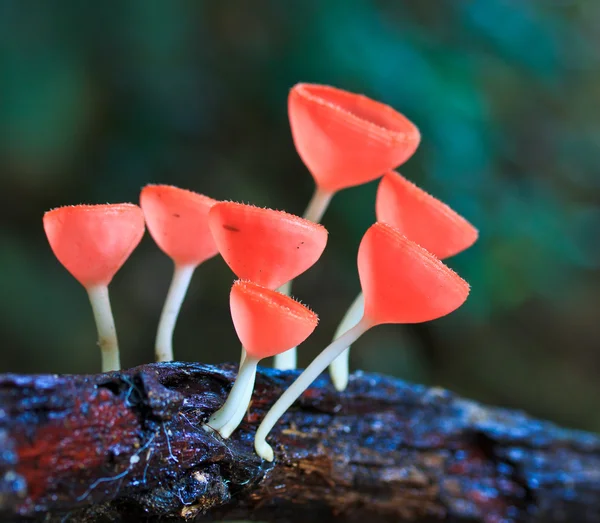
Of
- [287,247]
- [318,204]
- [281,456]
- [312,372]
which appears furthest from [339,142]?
[281,456]

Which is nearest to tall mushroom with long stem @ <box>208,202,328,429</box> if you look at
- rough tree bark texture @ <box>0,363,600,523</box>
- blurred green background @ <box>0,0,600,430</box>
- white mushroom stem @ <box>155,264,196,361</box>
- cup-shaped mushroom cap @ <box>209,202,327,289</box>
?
cup-shaped mushroom cap @ <box>209,202,327,289</box>

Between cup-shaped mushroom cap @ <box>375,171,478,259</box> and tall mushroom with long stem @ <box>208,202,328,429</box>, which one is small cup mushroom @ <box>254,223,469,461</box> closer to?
tall mushroom with long stem @ <box>208,202,328,429</box>

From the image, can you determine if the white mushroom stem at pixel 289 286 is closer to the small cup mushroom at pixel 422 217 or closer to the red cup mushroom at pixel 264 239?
the small cup mushroom at pixel 422 217

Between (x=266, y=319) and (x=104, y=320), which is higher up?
(x=266, y=319)

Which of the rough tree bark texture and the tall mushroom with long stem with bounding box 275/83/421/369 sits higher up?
the tall mushroom with long stem with bounding box 275/83/421/369

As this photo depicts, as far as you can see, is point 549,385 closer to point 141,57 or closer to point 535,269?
point 535,269

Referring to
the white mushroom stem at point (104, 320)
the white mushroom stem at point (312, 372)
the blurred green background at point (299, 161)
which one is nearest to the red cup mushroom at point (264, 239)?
the white mushroom stem at point (312, 372)

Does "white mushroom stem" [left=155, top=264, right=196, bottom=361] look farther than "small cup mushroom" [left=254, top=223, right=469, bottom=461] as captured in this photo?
Yes

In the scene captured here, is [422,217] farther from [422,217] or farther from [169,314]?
[169,314]
